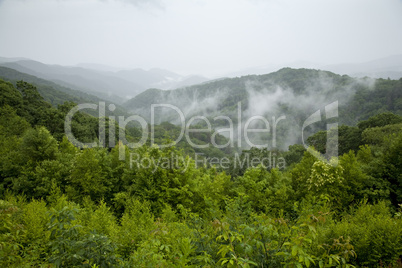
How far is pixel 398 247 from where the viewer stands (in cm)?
639

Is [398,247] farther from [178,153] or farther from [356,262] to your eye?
[178,153]

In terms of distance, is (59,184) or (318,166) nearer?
(318,166)

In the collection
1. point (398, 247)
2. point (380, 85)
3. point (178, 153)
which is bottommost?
point (398, 247)

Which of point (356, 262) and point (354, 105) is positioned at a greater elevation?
point (354, 105)

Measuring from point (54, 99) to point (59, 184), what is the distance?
14348 centimetres

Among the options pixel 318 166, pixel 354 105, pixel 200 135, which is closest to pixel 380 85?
pixel 354 105

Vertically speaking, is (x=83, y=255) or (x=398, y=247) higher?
(x=83, y=255)

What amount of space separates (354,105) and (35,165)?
159 meters

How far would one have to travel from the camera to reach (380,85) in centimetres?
13625

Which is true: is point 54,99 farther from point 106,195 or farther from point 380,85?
point 380,85

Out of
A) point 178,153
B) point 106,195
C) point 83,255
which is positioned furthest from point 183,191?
point 83,255

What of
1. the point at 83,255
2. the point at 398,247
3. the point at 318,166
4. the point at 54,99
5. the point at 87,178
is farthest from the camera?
the point at 54,99

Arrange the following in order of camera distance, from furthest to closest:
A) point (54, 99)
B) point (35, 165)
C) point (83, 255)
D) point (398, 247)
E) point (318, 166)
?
point (54, 99) < point (35, 165) < point (318, 166) < point (398, 247) < point (83, 255)

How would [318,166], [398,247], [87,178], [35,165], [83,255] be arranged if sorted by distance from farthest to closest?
1. [35,165]
2. [87,178]
3. [318,166]
4. [398,247]
5. [83,255]
